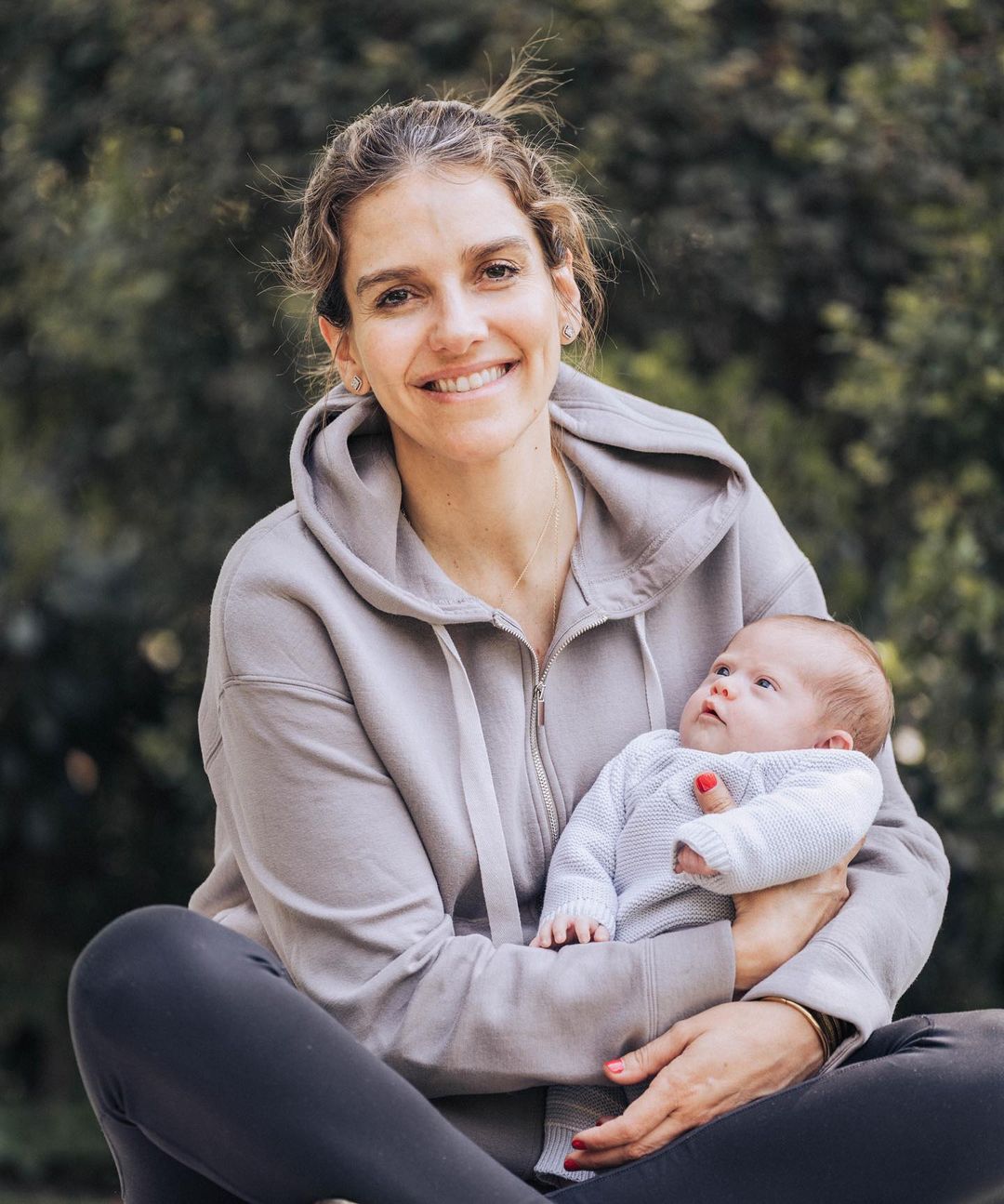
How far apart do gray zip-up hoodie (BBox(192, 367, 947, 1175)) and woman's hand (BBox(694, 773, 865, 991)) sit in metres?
0.03

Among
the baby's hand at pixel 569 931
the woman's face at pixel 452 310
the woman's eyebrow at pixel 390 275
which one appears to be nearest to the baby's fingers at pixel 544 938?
the baby's hand at pixel 569 931

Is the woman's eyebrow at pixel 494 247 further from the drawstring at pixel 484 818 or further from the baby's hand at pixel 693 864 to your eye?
the baby's hand at pixel 693 864

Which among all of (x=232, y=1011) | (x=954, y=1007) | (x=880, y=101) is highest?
(x=880, y=101)

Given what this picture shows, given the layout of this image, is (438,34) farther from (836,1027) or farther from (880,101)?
(836,1027)

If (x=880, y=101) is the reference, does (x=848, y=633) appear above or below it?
below

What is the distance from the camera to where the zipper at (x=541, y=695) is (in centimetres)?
228

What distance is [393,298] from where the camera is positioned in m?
2.25

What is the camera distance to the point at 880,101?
398cm

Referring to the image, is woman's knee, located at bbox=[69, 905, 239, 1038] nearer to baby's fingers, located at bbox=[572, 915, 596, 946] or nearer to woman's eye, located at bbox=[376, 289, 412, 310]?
baby's fingers, located at bbox=[572, 915, 596, 946]

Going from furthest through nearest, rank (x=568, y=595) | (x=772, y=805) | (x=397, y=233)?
(x=568, y=595), (x=397, y=233), (x=772, y=805)

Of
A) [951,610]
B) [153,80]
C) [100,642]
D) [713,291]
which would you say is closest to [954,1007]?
[951,610]

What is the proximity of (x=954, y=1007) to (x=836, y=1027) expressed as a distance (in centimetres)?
197

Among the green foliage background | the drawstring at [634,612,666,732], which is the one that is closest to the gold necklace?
the drawstring at [634,612,666,732]

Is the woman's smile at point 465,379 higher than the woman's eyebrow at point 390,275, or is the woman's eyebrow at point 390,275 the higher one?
the woman's eyebrow at point 390,275
